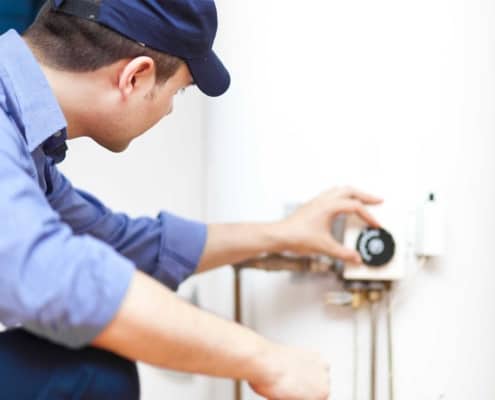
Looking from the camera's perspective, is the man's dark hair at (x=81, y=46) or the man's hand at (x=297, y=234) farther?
the man's hand at (x=297, y=234)

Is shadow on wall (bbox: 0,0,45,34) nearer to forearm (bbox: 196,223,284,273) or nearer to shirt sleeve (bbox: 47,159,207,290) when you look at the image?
shirt sleeve (bbox: 47,159,207,290)

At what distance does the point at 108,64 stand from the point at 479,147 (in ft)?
1.81

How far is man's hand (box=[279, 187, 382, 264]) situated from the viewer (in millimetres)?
1090

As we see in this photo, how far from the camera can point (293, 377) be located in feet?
Result: 2.69

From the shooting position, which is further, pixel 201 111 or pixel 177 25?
pixel 201 111

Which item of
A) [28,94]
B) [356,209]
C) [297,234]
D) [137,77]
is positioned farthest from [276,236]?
[28,94]

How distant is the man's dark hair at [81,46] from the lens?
3.04ft

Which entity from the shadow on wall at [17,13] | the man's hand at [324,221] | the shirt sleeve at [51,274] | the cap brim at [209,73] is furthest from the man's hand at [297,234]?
the shadow on wall at [17,13]

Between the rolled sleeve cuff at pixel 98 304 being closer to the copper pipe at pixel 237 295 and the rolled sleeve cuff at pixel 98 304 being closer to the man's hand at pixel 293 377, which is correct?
the man's hand at pixel 293 377

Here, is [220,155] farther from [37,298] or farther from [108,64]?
[37,298]

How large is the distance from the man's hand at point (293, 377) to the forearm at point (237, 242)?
12.8 inches

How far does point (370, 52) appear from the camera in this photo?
107 centimetres

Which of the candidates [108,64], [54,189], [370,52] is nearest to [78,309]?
[108,64]

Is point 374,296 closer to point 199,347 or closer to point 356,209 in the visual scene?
point 356,209
